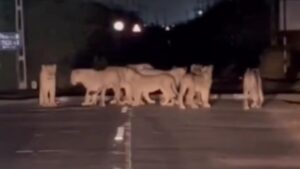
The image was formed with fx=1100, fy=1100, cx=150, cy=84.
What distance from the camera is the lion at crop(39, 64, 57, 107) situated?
Answer: 1964cm


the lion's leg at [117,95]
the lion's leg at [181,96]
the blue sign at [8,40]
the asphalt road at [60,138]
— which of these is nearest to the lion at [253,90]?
the lion's leg at [181,96]

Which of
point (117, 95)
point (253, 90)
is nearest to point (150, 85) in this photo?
point (117, 95)

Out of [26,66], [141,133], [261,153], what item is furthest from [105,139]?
[26,66]

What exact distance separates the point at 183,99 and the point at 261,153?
Answer: 6.91 metres

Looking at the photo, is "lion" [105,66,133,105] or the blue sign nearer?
"lion" [105,66,133,105]

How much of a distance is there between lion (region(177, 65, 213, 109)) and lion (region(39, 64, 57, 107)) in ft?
7.76

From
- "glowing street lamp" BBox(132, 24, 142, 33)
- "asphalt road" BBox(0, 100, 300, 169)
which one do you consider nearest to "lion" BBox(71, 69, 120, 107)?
"asphalt road" BBox(0, 100, 300, 169)

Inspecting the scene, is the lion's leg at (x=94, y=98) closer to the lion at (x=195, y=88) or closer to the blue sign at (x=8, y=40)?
the lion at (x=195, y=88)

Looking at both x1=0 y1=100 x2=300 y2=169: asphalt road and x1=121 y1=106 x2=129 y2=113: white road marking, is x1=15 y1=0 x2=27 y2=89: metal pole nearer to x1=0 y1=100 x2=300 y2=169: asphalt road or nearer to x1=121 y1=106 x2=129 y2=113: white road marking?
x1=0 y1=100 x2=300 y2=169: asphalt road

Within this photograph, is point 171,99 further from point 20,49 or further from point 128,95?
point 20,49

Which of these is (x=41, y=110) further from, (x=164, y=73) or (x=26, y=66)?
(x=26, y=66)

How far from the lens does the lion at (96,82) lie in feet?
64.1

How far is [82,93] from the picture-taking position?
74.0 ft

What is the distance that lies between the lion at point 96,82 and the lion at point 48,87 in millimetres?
403
